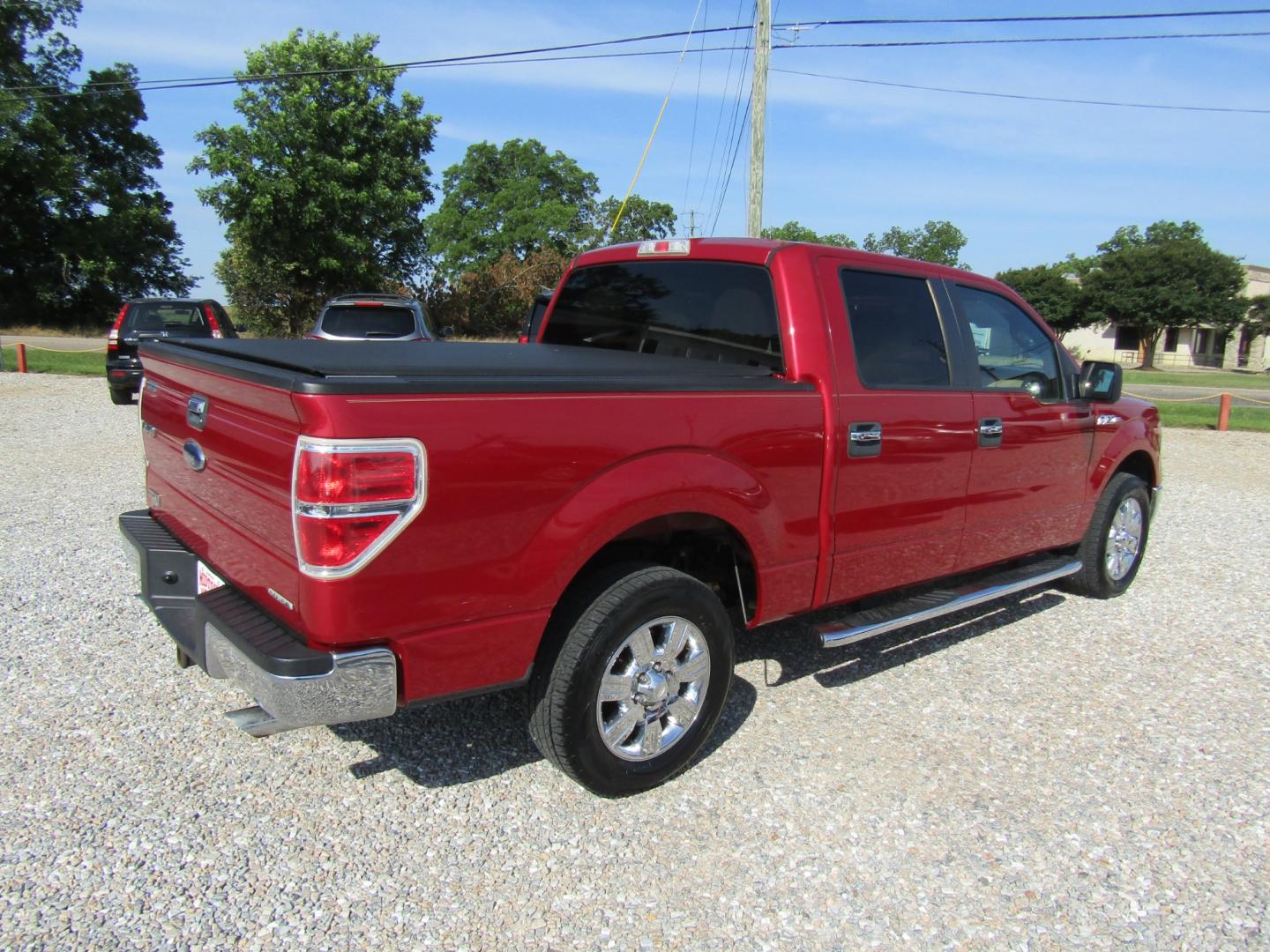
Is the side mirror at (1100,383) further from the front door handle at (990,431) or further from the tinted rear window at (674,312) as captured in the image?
the tinted rear window at (674,312)

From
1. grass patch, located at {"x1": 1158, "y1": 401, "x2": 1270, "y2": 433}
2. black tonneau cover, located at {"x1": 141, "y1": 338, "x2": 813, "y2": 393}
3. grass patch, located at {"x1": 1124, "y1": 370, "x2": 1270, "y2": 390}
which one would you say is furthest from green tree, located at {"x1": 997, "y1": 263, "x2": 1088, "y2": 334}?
black tonneau cover, located at {"x1": 141, "y1": 338, "x2": 813, "y2": 393}

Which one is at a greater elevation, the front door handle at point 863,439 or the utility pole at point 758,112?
the utility pole at point 758,112

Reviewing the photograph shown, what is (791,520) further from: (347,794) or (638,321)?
(347,794)

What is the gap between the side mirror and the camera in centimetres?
477

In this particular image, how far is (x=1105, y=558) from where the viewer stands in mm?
5391

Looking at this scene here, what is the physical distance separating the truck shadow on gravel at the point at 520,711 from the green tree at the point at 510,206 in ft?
163

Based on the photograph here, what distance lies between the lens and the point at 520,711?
12.5 ft

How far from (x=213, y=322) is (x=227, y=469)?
1203 cm

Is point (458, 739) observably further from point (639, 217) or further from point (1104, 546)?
point (639, 217)

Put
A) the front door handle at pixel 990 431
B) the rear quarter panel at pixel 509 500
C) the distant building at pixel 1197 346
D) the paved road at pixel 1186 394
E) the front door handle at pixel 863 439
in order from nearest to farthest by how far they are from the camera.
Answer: the rear quarter panel at pixel 509 500 → the front door handle at pixel 863 439 → the front door handle at pixel 990 431 → the paved road at pixel 1186 394 → the distant building at pixel 1197 346

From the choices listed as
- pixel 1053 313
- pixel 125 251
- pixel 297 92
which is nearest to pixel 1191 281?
pixel 1053 313

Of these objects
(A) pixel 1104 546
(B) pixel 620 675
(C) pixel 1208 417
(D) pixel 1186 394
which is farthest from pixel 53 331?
(D) pixel 1186 394

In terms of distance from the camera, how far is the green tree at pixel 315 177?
2708cm

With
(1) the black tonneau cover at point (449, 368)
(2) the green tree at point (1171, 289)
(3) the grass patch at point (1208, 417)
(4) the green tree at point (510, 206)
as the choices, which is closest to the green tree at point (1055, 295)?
(2) the green tree at point (1171, 289)
